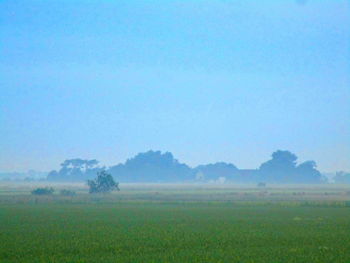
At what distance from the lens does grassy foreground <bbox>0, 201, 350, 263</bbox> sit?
26.4 meters

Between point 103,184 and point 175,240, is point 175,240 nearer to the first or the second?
point 175,240

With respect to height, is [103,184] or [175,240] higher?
[103,184]

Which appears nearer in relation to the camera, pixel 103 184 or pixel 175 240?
pixel 175 240

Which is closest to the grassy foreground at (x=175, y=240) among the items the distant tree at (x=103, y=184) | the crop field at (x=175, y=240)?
the crop field at (x=175, y=240)

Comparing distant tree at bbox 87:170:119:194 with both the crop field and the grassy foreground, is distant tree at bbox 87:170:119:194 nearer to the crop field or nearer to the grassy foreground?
the crop field

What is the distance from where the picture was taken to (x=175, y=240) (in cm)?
3209

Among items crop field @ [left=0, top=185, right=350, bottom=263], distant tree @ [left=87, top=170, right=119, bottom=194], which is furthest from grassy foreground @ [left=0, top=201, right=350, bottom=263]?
distant tree @ [left=87, top=170, right=119, bottom=194]

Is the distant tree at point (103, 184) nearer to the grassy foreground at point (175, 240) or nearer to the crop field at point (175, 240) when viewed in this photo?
the crop field at point (175, 240)

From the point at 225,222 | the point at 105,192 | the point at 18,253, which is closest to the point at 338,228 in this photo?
the point at 225,222

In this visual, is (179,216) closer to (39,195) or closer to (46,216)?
(46,216)

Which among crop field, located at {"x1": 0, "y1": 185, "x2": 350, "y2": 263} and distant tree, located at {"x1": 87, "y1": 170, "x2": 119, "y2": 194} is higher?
distant tree, located at {"x1": 87, "y1": 170, "x2": 119, "y2": 194}

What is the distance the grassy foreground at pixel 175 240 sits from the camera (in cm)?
2639

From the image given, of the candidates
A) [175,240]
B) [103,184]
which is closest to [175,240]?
[175,240]

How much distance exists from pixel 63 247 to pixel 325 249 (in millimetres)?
13261
